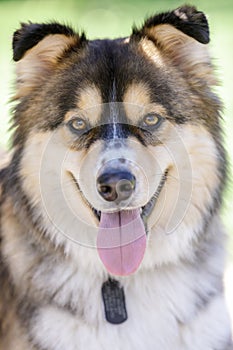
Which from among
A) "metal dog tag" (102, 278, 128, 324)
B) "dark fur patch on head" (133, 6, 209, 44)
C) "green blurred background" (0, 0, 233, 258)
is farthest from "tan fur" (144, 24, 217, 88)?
"green blurred background" (0, 0, 233, 258)

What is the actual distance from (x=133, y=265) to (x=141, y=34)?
130cm

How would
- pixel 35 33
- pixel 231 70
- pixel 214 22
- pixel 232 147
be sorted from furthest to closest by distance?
pixel 214 22 → pixel 231 70 → pixel 232 147 → pixel 35 33

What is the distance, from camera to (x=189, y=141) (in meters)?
4.52

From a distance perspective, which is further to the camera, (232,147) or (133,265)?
(232,147)

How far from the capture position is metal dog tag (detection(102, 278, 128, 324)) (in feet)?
15.1

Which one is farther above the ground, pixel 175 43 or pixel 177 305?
pixel 175 43

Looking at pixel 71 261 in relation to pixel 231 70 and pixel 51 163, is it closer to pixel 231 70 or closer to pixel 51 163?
pixel 51 163

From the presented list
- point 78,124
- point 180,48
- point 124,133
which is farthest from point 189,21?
point 78,124

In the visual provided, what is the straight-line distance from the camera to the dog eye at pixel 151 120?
177 inches

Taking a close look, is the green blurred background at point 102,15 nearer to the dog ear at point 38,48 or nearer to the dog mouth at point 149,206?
the dog ear at point 38,48

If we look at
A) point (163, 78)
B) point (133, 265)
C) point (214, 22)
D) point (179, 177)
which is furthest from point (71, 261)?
point (214, 22)

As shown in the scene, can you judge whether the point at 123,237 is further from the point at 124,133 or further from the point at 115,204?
the point at 124,133

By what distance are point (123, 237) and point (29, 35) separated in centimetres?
119

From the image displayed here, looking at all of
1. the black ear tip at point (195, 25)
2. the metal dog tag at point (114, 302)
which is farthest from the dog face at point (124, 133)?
the metal dog tag at point (114, 302)
